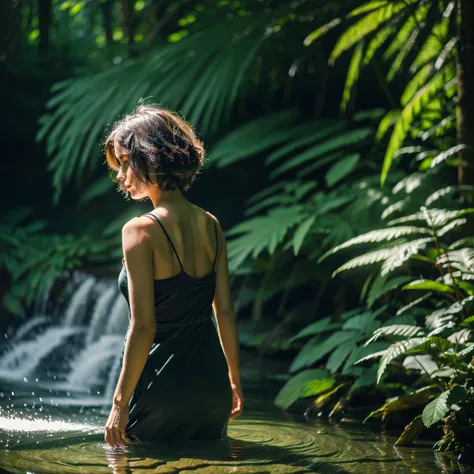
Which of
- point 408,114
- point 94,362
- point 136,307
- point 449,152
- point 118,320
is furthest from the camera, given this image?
point 118,320

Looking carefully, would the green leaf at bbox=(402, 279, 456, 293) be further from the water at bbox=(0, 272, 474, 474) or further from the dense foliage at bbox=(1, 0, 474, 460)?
the water at bbox=(0, 272, 474, 474)

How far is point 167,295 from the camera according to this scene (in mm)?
2879

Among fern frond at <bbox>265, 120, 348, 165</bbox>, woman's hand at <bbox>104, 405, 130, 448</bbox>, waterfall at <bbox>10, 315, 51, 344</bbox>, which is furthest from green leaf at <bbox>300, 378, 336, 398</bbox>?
waterfall at <bbox>10, 315, 51, 344</bbox>

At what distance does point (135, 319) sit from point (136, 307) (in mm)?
41

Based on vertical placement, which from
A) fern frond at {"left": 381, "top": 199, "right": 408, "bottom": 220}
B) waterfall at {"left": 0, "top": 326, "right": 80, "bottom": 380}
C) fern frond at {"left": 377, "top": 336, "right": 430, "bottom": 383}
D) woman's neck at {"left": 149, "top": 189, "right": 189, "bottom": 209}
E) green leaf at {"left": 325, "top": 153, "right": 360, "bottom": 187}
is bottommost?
waterfall at {"left": 0, "top": 326, "right": 80, "bottom": 380}

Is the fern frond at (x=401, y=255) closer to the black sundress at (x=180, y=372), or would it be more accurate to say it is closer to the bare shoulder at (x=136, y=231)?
the black sundress at (x=180, y=372)

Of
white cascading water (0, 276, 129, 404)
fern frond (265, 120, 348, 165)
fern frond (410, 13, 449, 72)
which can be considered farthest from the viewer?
white cascading water (0, 276, 129, 404)

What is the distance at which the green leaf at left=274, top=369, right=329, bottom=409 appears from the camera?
4.32 m

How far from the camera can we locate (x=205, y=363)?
3004mm

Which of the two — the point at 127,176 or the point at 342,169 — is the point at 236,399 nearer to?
the point at 127,176

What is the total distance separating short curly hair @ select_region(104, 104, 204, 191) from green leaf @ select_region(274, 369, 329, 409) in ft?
5.84

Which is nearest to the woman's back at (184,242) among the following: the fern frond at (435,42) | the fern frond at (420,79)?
the fern frond at (435,42)

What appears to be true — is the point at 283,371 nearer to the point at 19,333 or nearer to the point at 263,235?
the point at 263,235

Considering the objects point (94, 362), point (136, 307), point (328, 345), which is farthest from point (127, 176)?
point (94, 362)
